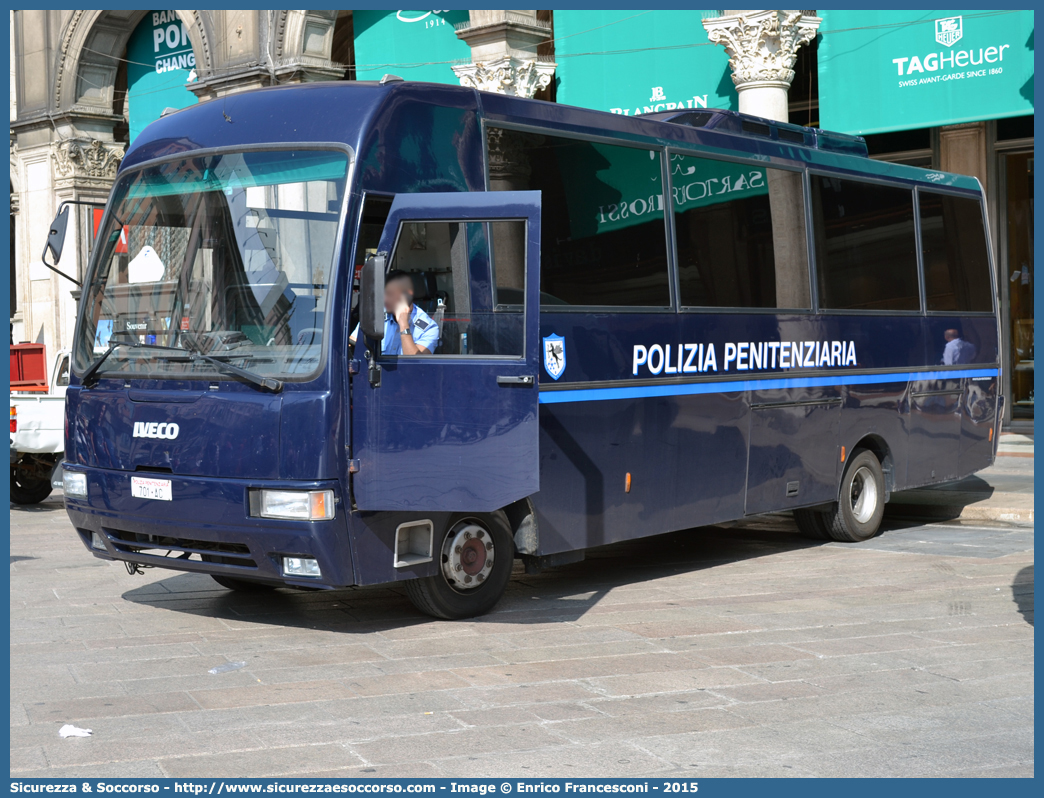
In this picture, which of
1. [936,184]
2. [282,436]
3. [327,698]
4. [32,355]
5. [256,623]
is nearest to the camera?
[327,698]

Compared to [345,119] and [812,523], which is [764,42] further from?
[345,119]

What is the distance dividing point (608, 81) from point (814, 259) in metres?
7.94

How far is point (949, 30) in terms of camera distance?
14547 mm

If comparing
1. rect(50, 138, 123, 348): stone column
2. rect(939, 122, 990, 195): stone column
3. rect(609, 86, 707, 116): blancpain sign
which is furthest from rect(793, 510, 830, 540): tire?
rect(50, 138, 123, 348): stone column

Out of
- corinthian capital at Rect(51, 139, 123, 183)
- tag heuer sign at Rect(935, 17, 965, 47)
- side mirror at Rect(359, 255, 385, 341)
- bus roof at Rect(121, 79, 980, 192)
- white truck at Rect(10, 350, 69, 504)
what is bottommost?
white truck at Rect(10, 350, 69, 504)

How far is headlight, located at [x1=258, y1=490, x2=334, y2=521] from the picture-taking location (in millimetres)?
6484

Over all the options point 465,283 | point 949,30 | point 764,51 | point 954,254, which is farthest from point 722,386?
point 764,51

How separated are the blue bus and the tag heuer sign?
6.16 metres

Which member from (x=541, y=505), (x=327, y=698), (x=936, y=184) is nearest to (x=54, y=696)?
(x=327, y=698)

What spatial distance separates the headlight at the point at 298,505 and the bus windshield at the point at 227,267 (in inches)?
23.6

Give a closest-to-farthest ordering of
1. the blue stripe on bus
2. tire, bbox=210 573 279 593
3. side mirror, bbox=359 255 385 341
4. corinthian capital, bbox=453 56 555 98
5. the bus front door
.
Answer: side mirror, bbox=359 255 385 341, the bus front door, the blue stripe on bus, tire, bbox=210 573 279 593, corinthian capital, bbox=453 56 555 98

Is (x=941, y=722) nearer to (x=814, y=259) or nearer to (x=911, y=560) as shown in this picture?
(x=911, y=560)

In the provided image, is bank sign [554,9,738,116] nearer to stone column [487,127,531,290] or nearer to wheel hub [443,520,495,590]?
stone column [487,127,531,290]

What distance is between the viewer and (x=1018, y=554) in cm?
988
